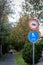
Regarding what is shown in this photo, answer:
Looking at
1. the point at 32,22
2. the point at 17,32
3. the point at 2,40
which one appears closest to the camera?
the point at 32,22

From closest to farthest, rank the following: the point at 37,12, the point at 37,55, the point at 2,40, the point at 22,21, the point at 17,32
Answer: the point at 37,12
the point at 37,55
the point at 2,40
the point at 22,21
the point at 17,32

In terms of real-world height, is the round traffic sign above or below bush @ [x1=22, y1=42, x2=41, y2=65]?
above

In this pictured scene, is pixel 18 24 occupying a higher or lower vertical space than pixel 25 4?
lower

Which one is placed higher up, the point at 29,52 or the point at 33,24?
the point at 33,24

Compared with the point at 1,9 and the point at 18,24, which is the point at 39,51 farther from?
the point at 18,24

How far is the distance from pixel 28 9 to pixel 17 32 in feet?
133

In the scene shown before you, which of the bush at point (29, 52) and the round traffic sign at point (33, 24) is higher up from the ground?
the round traffic sign at point (33, 24)

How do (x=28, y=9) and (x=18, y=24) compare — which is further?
(x=18, y=24)

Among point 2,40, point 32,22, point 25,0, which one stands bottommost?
point 2,40

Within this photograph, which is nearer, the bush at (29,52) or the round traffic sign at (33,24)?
the round traffic sign at (33,24)

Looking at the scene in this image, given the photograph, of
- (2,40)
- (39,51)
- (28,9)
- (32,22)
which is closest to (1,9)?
(39,51)

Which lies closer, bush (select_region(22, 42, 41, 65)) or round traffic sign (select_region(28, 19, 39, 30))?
round traffic sign (select_region(28, 19, 39, 30))

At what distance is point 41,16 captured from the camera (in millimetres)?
16484

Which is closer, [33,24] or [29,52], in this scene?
[33,24]
